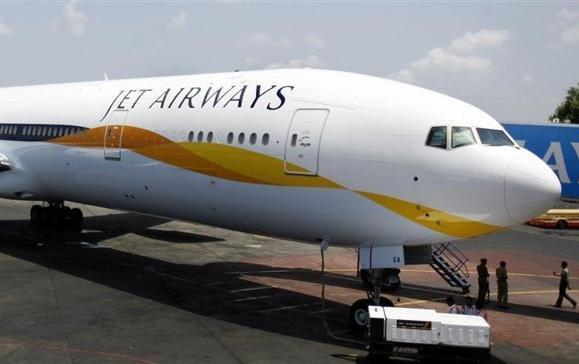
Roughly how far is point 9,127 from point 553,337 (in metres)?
21.6

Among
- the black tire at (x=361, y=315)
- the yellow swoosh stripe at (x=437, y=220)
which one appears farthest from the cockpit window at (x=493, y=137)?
the black tire at (x=361, y=315)

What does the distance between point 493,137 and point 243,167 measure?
241 inches

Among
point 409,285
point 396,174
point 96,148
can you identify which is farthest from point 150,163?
point 409,285

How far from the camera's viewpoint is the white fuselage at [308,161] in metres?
Answer: 12.6

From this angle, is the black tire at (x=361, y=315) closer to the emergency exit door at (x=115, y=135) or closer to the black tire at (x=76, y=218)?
the emergency exit door at (x=115, y=135)

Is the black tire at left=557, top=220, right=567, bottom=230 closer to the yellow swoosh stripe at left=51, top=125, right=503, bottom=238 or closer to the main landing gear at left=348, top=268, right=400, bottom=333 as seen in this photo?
the main landing gear at left=348, top=268, right=400, bottom=333

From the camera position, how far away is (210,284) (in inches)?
762

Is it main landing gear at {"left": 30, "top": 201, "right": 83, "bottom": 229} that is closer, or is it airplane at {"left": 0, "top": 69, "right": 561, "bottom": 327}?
airplane at {"left": 0, "top": 69, "right": 561, "bottom": 327}

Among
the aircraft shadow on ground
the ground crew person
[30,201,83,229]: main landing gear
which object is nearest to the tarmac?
the aircraft shadow on ground

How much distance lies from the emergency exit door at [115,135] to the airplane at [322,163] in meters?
0.05

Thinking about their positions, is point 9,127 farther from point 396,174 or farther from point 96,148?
point 396,174

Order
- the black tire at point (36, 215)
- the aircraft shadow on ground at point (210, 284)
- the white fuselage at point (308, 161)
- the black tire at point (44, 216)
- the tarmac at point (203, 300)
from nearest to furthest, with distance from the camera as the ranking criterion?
1. the white fuselage at point (308, 161)
2. the tarmac at point (203, 300)
3. the aircraft shadow on ground at point (210, 284)
4. the black tire at point (44, 216)
5. the black tire at point (36, 215)

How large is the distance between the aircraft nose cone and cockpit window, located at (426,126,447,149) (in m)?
1.50

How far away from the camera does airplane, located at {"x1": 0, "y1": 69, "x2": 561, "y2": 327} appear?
1266 cm
